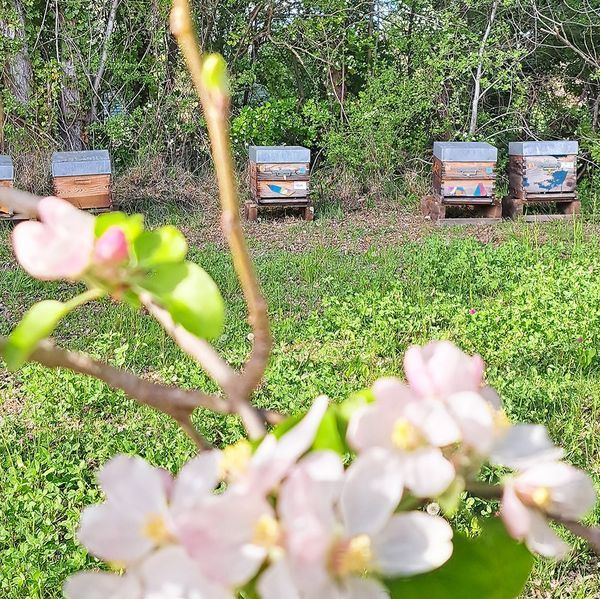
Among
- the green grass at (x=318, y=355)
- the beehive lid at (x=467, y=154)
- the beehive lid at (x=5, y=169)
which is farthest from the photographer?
the beehive lid at (x=467, y=154)

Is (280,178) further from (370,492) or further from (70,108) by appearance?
(370,492)

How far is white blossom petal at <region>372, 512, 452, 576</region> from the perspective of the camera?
0.24 metres

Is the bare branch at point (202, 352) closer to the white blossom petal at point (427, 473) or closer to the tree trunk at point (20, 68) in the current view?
the white blossom petal at point (427, 473)

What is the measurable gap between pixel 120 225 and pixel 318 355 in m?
2.25

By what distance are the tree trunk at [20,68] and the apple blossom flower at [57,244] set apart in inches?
207

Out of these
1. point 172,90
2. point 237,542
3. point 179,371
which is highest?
point 172,90

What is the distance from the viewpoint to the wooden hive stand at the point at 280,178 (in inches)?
178

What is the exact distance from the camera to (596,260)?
3477 millimetres

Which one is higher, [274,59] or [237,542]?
[274,59]

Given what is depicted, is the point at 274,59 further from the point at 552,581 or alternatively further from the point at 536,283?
the point at 552,581

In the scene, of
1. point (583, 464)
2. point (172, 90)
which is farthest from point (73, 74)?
point (583, 464)

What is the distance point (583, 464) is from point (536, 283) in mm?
1331

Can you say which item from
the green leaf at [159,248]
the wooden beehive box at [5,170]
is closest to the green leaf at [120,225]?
the green leaf at [159,248]

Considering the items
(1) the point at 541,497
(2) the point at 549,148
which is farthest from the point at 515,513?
(2) the point at 549,148
